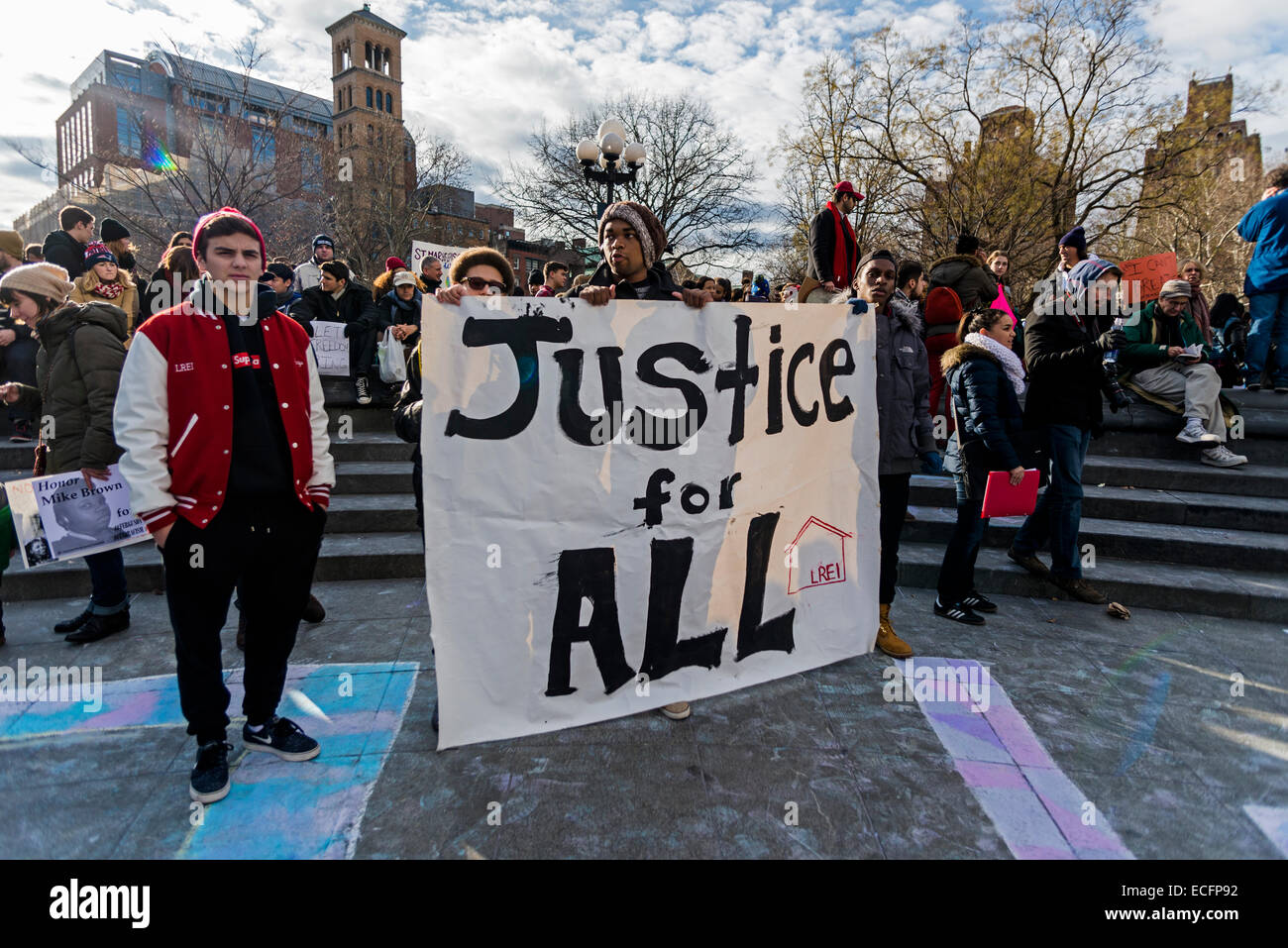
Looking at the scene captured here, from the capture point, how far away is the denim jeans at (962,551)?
4.06m

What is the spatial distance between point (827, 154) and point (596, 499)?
21405mm

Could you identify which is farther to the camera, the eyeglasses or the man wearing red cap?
the man wearing red cap

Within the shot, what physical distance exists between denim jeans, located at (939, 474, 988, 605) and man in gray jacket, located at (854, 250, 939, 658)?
1.78 ft

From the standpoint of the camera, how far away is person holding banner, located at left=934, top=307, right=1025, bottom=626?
3.94 meters

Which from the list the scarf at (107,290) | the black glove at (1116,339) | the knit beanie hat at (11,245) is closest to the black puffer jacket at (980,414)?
the black glove at (1116,339)

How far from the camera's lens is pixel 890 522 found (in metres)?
3.73

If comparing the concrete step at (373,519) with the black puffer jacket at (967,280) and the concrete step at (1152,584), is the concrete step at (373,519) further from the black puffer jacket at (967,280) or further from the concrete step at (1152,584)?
the black puffer jacket at (967,280)

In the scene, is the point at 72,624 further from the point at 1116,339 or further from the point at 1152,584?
the point at 1116,339

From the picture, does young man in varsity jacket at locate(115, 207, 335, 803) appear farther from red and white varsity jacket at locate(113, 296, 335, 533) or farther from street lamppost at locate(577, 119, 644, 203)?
street lamppost at locate(577, 119, 644, 203)

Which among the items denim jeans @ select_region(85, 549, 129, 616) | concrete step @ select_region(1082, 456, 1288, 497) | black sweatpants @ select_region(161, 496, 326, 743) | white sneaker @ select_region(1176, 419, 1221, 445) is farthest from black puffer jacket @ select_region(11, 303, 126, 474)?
white sneaker @ select_region(1176, 419, 1221, 445)
